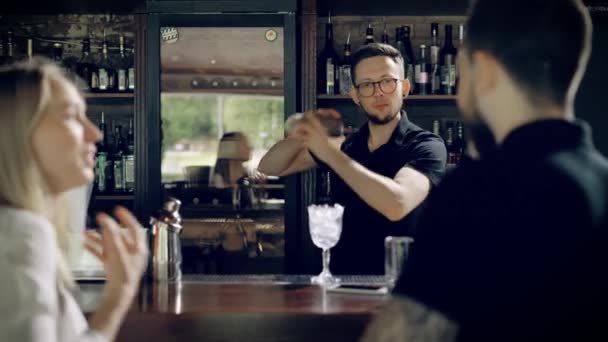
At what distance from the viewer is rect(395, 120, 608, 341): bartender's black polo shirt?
0.86 meters

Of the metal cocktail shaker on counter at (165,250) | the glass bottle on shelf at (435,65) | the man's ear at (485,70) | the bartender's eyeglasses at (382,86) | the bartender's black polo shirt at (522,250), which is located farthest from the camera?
the glass bottle on shelf at (435,65)

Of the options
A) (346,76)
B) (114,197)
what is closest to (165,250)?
(114,197)

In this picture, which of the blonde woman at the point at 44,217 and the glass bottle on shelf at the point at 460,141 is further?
the glass bottle on shelf at the point at 460,141

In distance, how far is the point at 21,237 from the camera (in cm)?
110

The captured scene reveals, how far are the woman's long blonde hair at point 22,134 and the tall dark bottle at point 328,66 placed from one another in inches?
91.1

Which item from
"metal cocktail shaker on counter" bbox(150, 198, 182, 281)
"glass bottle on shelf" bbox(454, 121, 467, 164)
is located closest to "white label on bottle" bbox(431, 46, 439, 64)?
"glass bottle on shelf" bbox(454, 121, 467, 164)

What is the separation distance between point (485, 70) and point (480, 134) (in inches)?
3.7

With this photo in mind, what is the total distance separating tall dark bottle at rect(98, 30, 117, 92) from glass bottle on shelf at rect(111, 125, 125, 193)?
21 centimetres

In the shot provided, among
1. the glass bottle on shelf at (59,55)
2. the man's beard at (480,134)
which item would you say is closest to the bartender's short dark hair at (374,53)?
the man's beard at (480,134)

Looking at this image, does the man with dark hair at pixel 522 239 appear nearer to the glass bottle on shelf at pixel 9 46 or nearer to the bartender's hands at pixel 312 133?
the bartender's hands at pixel 312 133

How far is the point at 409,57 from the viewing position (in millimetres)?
3602

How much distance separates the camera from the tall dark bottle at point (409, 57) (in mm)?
3527

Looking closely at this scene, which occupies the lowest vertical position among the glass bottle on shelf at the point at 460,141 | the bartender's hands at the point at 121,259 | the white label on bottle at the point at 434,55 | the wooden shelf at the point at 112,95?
the bartender's hands at the point at 121,259

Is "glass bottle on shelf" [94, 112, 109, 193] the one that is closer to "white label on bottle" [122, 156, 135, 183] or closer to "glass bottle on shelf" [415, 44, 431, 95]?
"white label on bottle" [122, 156, 135, 183]
